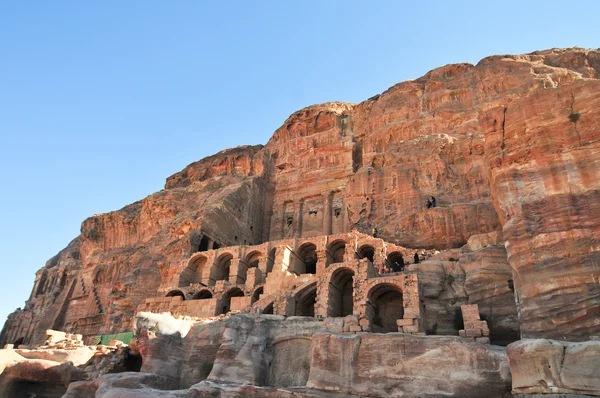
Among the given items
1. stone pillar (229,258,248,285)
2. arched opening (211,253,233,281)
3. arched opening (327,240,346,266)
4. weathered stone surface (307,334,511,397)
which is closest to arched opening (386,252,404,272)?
arched opening (327,240,346,266)

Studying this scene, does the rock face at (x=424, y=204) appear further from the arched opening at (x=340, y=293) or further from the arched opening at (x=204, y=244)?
the arched opening at (x=340, y=293)

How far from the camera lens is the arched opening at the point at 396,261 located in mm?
31334

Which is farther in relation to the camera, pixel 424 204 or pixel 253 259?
pixel 424 204

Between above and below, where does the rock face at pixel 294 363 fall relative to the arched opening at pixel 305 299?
below

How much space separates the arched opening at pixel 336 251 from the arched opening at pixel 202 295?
9.89 meters

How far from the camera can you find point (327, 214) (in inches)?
1777

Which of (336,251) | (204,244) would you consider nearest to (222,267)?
(204,244)

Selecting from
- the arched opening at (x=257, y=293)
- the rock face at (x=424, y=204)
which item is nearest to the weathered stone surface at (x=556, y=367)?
the rock face at (x=424, y=204)

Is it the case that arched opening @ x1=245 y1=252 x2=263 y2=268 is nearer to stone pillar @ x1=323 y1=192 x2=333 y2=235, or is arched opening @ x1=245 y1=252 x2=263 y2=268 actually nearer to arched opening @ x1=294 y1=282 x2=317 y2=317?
arched opening @ x1=294 y1=282 x2=317 y2=317

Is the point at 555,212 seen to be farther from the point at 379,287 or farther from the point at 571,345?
the point at 379,287

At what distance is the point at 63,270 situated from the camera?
196ft

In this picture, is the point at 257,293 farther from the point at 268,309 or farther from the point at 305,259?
the point at 305,259

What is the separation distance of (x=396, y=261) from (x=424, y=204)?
7623mm

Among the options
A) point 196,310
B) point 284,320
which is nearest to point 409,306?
point 284,320
